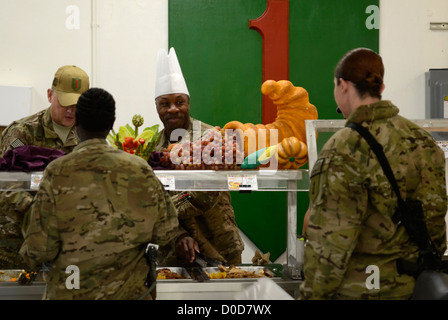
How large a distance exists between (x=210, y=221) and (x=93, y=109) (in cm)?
149

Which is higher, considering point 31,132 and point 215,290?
point 31,132

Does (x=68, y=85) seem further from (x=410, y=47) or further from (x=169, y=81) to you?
(x=410, y=47)

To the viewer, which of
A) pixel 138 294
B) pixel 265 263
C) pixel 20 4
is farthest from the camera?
pixel 20 4

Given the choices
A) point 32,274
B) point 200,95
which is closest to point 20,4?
point 200,95

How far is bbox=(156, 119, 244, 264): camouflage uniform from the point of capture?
306 cm

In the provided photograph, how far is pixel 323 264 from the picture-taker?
1699mm

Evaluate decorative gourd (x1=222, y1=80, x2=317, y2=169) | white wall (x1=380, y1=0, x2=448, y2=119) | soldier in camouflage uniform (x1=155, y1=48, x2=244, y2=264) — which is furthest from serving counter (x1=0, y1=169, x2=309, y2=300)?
white wall (x1=380, y1=0, x2=448, y2=119)

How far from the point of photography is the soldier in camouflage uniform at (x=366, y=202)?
169cm

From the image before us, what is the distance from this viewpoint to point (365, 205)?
1.70 meters

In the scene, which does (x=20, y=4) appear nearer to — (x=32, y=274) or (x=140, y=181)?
(x=32, y=274)

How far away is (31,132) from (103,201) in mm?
1557

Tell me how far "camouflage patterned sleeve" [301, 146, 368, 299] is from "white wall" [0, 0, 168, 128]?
301 cm

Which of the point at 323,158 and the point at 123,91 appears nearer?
the point at 323,158

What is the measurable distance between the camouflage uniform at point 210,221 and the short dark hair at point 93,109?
1189mm
